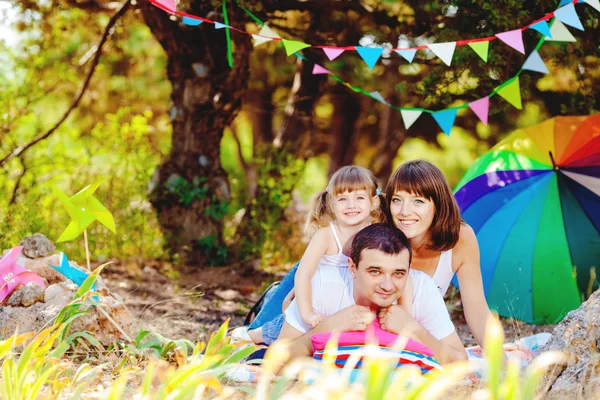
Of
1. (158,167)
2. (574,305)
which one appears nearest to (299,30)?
(158,167)

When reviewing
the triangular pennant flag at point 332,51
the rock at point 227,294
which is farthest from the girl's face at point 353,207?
the rock at point 227,294

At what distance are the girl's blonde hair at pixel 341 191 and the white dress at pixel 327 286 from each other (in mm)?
149

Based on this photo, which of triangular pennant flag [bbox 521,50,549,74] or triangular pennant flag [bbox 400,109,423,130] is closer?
triangular pennant flag [bbox 521,50,549,74]

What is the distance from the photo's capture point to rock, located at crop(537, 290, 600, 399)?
6.86 ft

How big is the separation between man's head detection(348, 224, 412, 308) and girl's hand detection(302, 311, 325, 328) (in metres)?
0.24

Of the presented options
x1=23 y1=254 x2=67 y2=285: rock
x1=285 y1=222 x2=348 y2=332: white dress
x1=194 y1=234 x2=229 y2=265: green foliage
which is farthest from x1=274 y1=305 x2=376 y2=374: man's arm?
x1=194 y1=234 x2=229 y2=265: green foliage

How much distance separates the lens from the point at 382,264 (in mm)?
2338

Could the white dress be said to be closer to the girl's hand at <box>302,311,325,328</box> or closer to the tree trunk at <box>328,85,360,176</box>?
the girl's hand at <box>302,311,325,328</box>

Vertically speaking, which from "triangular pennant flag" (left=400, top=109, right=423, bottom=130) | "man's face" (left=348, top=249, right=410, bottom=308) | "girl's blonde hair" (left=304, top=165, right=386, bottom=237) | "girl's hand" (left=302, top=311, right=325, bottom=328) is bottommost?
"girl's hand" (left=302, top=311, right=325, bottom=328)

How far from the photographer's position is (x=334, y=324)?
7.99 feet

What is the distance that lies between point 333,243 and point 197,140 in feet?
9.32

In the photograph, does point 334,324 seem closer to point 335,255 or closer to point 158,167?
point 335,255

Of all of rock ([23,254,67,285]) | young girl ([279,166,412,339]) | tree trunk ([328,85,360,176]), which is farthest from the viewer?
tree trunk ([328,85,360,176])

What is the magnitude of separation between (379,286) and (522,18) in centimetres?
252
